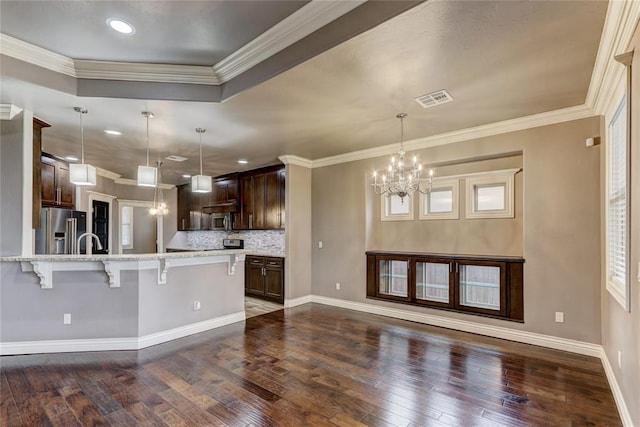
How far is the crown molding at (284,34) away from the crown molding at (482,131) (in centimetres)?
272

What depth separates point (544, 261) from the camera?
364 centimetres

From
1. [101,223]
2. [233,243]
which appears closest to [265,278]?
[233,243]

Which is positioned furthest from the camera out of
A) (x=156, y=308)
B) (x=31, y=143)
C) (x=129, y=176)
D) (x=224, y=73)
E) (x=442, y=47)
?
(x=129, y=176)

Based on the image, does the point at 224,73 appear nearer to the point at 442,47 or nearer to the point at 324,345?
the point at 442,47

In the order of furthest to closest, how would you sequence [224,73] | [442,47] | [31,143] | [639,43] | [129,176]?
1. [129,176]
2. [31,143]
3. [224,73]
4. [442,47]
5. [639,43]

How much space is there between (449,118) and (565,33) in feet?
5.36

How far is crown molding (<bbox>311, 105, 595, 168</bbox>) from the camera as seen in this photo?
3453 millimetres

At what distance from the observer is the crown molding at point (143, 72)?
294cm

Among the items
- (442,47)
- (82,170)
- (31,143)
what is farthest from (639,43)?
(31,143)

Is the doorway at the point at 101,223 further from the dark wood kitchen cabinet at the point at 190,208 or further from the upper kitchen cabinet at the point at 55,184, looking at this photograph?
the dark wood kitchen cabinet at the point at 190,208

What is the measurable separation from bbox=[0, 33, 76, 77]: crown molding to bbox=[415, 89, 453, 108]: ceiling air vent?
3.39 metres

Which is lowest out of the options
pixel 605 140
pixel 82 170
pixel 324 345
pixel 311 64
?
pixel 324 345

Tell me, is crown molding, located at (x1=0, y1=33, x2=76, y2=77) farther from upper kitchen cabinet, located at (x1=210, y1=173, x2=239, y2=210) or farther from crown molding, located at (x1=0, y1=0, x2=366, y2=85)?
upper kitchen cabinet, located at (x1=210, y1=173, x2=239, y2=210)

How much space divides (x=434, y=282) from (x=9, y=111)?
5.59 meters
